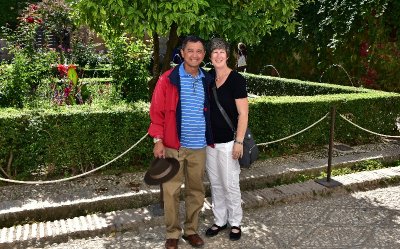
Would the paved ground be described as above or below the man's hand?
below

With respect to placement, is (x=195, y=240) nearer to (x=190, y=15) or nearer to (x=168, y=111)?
(x=168, y=111)

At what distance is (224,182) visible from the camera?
3496 mm

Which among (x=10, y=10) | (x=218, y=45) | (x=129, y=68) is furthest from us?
(x=10, y=10)

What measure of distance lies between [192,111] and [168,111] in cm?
20

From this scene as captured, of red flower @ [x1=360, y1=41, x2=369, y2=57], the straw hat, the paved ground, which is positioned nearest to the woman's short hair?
the straw hat

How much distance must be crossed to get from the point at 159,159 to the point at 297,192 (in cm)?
223

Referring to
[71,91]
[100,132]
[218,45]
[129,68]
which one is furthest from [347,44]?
[218,45]

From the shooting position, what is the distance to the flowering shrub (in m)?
7.49

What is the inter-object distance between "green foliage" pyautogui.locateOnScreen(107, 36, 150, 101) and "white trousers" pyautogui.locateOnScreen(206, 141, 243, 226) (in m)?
4.31

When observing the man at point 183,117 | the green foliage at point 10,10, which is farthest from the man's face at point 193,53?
the green foliage at point 10,10

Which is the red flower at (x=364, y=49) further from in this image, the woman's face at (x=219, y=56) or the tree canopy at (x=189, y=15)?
the woman's face at (x=219, y=56)

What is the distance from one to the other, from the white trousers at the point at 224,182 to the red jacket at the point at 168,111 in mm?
375

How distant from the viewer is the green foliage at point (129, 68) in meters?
7.70

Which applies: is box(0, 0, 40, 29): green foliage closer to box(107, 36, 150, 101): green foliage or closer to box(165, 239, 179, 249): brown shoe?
box(107, 36, 150, 101): green foliage
